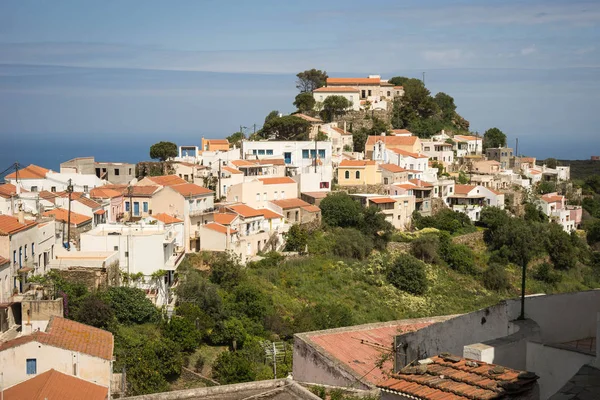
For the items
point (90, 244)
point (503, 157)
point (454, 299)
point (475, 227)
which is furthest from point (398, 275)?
point (503, 157)

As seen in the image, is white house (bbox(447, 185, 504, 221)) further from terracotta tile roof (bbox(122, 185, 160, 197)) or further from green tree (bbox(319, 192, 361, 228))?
terracotta tile roof (bbox(122, 185, 160, 197))

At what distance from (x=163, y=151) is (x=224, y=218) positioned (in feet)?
50.1

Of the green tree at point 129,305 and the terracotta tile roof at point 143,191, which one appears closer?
the green tree at point 129,305

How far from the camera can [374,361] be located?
10008 mm

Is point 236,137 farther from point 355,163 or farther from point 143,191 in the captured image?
point 143,191

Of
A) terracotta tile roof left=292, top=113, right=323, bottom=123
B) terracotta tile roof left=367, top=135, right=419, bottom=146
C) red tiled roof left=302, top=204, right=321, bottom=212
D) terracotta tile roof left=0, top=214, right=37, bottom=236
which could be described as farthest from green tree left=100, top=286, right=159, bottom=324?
terracotta tile roof left=367, top=135, right=419, bottom=146

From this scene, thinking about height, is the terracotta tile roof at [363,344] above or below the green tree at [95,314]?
above

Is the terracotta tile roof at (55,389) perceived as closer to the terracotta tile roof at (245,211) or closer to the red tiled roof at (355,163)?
the terracotta tile roof at (245,211)

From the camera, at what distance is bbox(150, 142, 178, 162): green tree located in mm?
48719

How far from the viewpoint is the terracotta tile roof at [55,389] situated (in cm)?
1474

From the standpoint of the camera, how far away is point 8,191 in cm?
3303

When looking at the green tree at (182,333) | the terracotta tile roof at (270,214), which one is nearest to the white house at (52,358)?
the green tree at (182,333)

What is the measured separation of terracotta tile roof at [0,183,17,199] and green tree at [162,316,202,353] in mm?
9272

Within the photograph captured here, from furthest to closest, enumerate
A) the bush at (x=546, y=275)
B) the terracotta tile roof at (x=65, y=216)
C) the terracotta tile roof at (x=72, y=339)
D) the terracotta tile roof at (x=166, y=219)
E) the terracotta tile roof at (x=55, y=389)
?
1. the bush at (x=546, y=275)
2. the terracotta tile roof at (x=166, y=219)
3. the terracotta tile roof at (x=65, y=216)
4. the terracotta tile roof at (x=72, y=339)
5. the terracotta tile roof at (x=55, y=389)
